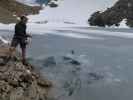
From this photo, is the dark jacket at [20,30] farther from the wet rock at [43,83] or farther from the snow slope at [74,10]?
the snow slope at [74,10]

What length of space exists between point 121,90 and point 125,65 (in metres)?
6.44

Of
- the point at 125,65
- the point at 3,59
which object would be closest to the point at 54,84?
the point at 3,59

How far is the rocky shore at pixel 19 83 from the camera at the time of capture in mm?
18750

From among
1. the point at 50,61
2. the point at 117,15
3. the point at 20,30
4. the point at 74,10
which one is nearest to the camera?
the point at 20,30

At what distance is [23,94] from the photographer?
19.0 m

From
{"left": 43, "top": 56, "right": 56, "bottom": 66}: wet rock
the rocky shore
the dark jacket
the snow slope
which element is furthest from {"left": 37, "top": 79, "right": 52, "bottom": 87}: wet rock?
the snow slope

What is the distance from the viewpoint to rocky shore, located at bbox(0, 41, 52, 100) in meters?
18.8

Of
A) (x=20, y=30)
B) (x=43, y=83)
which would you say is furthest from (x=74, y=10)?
(x=43, y=83)

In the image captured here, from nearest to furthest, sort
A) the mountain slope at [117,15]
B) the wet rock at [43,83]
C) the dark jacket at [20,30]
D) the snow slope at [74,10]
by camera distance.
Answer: the wet rock at [43,83] → the dark jacket at [20,30] → the mountain slope at [117,15] → the snow slope at [74,10]

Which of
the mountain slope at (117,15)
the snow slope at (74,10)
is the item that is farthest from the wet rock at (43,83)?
the snow slope at (74,10)

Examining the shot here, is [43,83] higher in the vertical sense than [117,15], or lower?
higher

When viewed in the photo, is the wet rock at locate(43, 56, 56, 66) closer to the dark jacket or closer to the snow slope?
the dark jacket

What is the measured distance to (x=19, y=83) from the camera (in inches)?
775

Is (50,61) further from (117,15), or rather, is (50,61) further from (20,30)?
(117,15)
